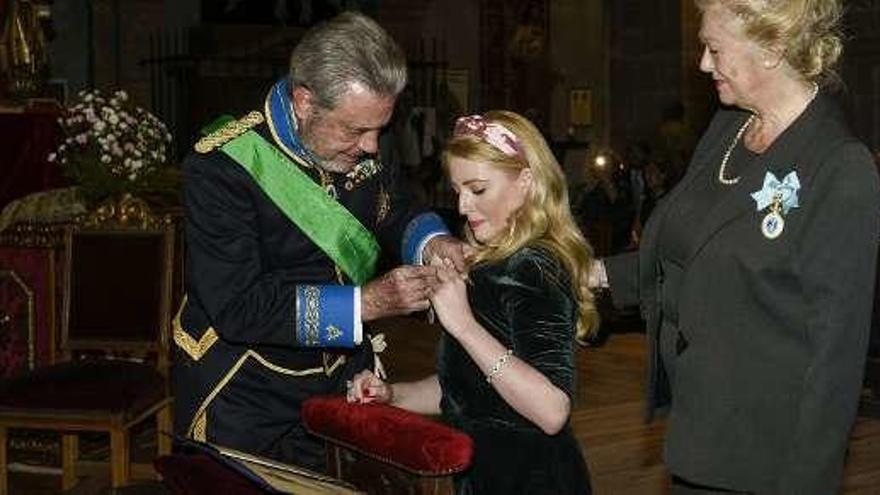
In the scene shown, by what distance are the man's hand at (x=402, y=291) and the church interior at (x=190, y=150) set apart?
0.40 m

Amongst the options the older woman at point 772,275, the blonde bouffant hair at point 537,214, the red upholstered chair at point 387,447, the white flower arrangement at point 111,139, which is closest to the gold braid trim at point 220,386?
the red upholstered chair at point 387,447

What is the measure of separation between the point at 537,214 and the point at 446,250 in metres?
0.31

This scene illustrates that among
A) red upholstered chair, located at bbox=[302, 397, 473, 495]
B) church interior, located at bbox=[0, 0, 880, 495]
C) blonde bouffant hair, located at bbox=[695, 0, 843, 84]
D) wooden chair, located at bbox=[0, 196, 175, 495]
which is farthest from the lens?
church interior, located at bbox=[0, 0, 880, 495]

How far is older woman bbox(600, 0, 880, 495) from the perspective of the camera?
208 cm

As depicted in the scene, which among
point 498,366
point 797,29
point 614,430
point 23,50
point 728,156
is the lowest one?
point 614,430

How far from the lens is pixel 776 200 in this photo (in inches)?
84.8

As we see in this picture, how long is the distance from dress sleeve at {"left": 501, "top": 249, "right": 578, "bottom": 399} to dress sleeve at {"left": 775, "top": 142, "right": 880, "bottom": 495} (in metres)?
0.49

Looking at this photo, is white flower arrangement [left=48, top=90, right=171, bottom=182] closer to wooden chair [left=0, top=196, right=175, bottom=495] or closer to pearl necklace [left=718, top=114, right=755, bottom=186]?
wooden chair [left=0, top=196, right=175, bottom=495]

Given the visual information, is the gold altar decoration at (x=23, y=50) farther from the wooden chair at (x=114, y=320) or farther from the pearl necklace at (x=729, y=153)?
the pearl necklace at (x=729, y=153)

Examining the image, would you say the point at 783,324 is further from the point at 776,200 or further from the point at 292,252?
the point at 292,252

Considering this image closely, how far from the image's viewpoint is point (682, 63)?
44.7 feet

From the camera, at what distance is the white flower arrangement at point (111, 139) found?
222 inches

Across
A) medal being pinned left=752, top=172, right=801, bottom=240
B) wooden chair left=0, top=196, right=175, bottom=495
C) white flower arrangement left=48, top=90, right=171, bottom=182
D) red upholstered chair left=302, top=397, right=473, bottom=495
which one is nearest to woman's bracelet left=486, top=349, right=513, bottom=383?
red upholstered chair left=302, top=397, right=473, bottom=495

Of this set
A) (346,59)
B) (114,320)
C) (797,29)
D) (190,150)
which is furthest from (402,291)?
(114,320)
